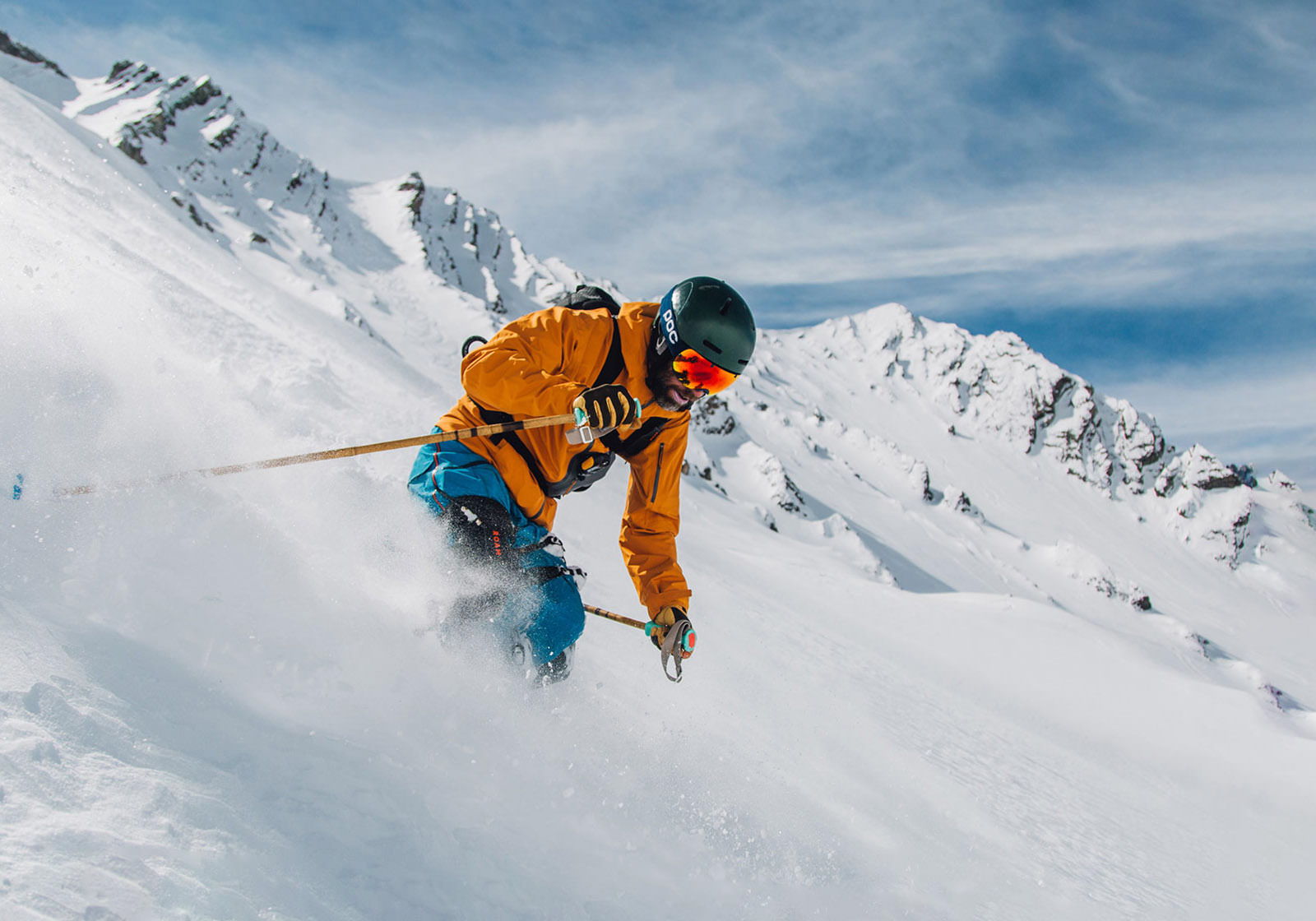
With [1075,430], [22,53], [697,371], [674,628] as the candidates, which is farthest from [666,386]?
[1075,430]

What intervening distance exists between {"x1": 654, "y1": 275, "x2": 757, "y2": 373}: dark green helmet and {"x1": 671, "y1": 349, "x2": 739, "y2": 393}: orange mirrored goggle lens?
27 millimetres

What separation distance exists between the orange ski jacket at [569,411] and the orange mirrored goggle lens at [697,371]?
26cm

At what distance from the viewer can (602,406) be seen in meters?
3.58

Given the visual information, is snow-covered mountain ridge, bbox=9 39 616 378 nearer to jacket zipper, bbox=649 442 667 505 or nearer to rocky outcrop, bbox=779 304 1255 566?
jacket zipper, bbox=649 442 667 505

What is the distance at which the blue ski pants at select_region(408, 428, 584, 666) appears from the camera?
403 cm

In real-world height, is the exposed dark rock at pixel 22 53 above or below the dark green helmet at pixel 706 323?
above

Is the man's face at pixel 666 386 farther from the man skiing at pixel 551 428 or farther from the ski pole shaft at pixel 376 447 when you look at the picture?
the ski pole shaft at pixel 376 447

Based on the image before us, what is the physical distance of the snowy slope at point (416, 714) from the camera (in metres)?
2.24

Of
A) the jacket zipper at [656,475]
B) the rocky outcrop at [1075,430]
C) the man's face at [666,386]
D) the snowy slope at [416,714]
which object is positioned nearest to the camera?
the snowy slope at [416,714]

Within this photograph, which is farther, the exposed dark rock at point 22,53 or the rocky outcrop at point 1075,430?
the rocky outcrop at point 1075,430

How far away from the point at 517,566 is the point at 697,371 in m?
1.49

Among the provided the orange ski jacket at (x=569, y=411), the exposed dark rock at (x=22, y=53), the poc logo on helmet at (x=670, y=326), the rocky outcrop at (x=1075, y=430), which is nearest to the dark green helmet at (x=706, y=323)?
the poc logo on helmet at (x=670, y=326)

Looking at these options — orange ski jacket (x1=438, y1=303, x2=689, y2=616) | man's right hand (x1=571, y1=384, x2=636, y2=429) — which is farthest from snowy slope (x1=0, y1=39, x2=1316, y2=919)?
man's right hand (x1=571, y1=384, x2=636, y2=429)

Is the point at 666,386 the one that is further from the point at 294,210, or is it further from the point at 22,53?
the point at 22,53
